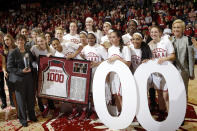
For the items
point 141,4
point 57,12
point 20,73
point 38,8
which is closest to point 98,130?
point 20,73

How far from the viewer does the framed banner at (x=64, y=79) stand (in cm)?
324

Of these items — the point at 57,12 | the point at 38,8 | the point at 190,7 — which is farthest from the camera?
the point at 38,8

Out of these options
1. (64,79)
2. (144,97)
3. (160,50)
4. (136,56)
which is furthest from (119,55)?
(64,79)

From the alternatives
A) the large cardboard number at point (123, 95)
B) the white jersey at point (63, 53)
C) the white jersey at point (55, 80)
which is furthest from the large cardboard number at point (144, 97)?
the white jersey at point (63, 53)

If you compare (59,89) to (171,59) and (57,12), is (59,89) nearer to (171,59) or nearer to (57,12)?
(171,59)

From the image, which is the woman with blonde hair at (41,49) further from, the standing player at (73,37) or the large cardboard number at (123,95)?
the large cardboard number at (123,95)

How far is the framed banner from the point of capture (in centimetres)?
324

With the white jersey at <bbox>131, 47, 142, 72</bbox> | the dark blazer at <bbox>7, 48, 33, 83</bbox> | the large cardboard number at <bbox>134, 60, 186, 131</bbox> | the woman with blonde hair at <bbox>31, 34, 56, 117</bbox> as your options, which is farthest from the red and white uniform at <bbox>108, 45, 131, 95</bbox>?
the dark blazer at <bbox>7, 48, 33, 83</bbox>

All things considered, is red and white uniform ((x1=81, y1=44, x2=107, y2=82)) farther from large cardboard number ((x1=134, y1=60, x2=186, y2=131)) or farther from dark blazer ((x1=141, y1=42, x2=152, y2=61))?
large cardboard number ((x1=134, y1=60, x2=186, y2=131))

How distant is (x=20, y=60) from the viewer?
10.1 feet

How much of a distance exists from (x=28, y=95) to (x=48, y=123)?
59 centimetres

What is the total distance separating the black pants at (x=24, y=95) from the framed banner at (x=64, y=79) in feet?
0.78

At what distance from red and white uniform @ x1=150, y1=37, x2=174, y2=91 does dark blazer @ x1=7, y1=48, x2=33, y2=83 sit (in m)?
2.12

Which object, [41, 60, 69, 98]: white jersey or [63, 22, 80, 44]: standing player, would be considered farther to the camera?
[63, 22, 80, 44]: standing player
